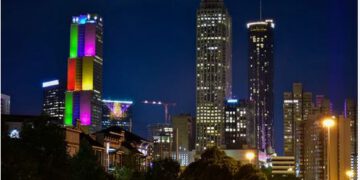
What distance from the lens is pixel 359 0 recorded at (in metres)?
23.8

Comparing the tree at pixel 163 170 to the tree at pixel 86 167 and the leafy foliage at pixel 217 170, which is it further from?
the tree at pixel 86 167

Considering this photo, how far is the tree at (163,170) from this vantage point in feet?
194

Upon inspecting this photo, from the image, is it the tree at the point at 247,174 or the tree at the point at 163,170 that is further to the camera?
the tree at the point at 247,174

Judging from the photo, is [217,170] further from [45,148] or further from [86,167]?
[45,148]

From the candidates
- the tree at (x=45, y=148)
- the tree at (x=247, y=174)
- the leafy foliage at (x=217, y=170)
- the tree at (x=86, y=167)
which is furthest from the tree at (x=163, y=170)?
the tree at (x=45, y=148)

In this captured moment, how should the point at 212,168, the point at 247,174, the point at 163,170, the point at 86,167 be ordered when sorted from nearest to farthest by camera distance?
the point at 86,167 < the point at 212,168 < the point at 247,174 < the point at 163,170

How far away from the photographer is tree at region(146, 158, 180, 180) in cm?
5925

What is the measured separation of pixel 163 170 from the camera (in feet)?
210

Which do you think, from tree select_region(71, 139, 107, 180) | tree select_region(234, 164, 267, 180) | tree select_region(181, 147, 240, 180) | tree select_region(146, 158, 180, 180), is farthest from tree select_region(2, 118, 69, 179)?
tree select_region(234, 164, 267, 180)

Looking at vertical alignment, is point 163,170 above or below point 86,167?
below

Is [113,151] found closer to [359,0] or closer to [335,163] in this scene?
[335,163]

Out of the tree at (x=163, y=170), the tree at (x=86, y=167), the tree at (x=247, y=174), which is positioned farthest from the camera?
the tree at (x=247, y=174)

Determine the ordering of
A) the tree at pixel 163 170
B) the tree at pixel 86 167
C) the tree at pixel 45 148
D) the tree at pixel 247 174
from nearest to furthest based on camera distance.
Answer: the tree at pixel 45 148 → the tree at pixel 86 167 → the tree at pixel 163 170 → the tree at pixel 247 174

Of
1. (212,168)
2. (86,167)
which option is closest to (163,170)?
(212,168)
